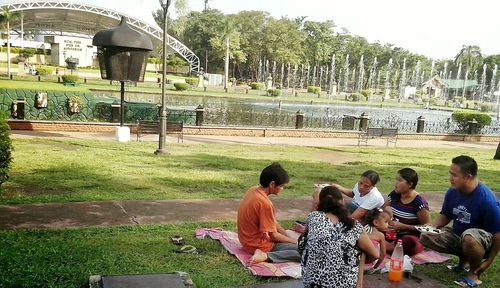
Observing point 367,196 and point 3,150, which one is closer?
point 367,196

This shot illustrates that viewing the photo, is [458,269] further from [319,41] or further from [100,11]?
[319,41]

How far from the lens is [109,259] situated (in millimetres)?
4793

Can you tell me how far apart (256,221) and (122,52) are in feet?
31.8

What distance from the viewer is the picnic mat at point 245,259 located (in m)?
4.70

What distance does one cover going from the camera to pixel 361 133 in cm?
1878

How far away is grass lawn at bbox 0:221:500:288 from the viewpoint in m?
4.36

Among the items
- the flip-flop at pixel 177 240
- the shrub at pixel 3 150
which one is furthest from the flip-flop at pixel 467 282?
the shrub at pixel 3 150

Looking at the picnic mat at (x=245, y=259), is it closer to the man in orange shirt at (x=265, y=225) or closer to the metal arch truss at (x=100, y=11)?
the man in orange shirt at (x=265, y=225)

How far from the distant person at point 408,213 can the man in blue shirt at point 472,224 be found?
340mm

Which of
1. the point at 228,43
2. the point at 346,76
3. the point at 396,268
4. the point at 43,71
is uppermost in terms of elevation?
the point at 228,43

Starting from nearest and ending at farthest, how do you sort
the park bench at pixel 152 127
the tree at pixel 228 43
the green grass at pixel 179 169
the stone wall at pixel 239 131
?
the green grass at pixel 179 169
the park bench at pixel 152 127
the stone wall at pixel 239 131
the tree at pixel 228 43

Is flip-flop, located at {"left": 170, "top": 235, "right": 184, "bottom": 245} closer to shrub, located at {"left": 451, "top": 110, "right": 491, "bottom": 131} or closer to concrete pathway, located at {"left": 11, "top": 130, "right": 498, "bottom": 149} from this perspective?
concrete pathway, located at {"left": 11, "top": 130, "right": 498, "bottom": 149}

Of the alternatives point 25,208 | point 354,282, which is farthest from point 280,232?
point 25,208

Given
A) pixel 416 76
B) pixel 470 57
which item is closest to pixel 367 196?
pixel 416 76
